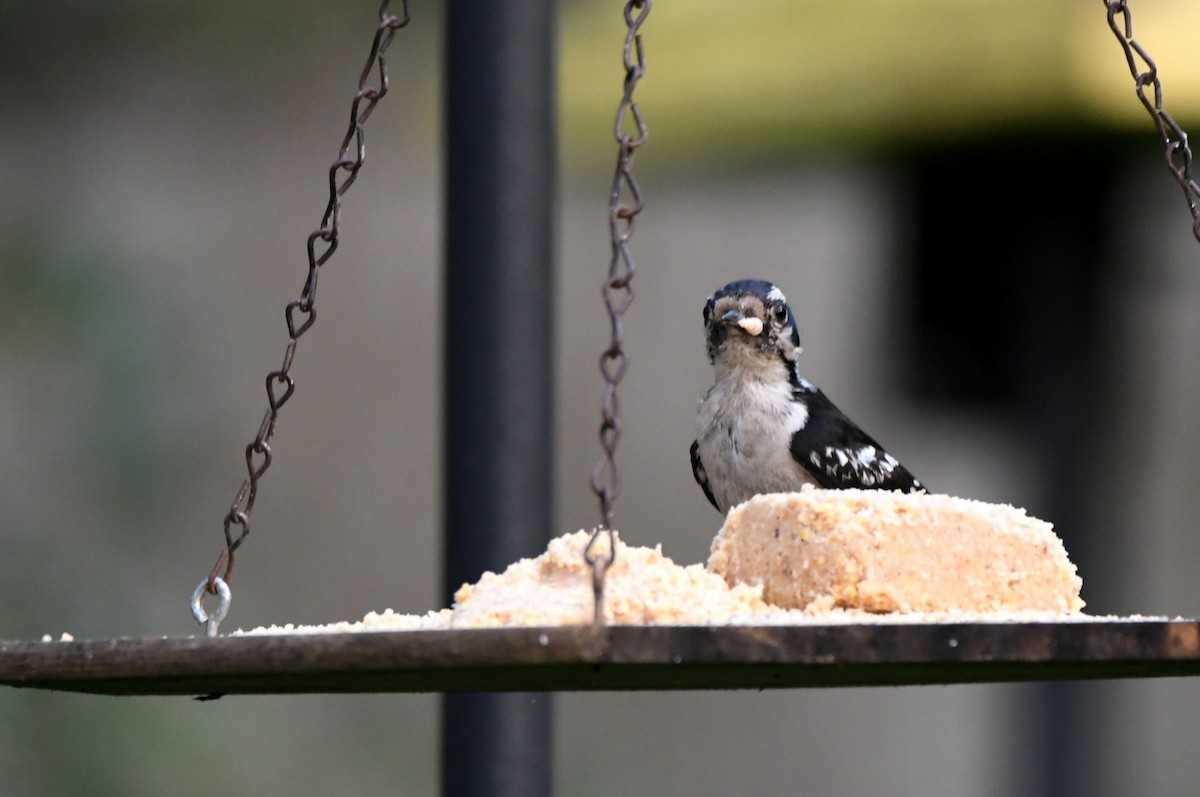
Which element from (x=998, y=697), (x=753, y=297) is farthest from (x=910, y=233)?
(x=753, y=297)

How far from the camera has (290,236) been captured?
923cm

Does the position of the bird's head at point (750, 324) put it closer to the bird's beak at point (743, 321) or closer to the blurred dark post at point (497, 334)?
the bird's beak at point (743, 321)

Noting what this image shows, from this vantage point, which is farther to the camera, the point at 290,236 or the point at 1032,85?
the point at 290,236

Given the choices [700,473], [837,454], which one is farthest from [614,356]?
[700,473]

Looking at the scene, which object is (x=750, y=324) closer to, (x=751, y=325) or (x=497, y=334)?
(x=751, y=325)

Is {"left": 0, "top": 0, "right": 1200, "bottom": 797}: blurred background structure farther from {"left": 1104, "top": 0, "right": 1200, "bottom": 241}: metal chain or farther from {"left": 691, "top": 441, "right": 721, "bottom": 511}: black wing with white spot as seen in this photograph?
{"left": 1104, "top": 0, "right": 1200, "bottom": 241}: metal chain

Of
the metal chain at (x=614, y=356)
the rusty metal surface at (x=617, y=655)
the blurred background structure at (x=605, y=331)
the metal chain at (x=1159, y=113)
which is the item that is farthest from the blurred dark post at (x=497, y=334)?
the blurred background structure at (x=605, y=331)

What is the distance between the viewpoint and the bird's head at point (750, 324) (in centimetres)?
459

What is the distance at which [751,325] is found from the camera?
4.57 meters

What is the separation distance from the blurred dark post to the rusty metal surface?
0.92 metres

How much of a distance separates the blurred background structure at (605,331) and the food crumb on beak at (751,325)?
2585 millimetres

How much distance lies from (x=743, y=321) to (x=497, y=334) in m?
1.18

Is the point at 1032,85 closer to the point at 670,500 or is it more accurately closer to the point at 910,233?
the point at 910,233

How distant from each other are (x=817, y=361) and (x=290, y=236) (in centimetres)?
297
